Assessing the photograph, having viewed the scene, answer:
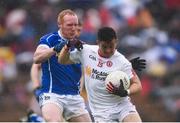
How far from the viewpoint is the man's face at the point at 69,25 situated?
12.7 metres

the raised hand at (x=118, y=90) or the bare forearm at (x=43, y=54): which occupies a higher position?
the bare forearm at (x=43, y=54)

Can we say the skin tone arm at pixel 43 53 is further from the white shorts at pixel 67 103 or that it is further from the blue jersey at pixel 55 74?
the white shorts at pixel 67 103

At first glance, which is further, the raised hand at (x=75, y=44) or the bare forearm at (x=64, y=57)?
the bare forearm at (x=64, y=57)

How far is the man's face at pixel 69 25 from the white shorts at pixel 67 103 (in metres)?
0.97

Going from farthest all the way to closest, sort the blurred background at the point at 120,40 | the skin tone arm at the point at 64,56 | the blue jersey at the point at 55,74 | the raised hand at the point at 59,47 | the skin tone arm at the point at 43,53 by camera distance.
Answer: the blurred background at the point at 120,40 → the blue jersey at the point at 55,74 → the skin tone arm at the point at 43,53 → the raised hand at the point at 59,47 → the skin tone arm at the point at 64,56

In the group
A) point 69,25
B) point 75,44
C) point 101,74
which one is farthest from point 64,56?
point 69,25

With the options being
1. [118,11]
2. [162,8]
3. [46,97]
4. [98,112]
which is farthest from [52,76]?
[162,8]

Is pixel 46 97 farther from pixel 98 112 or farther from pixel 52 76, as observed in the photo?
pixel 98 112

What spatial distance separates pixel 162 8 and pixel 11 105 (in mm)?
5792

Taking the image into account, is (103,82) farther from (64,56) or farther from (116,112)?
(64,56)

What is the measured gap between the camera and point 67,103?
12961mm

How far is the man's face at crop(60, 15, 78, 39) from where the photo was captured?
12.7m

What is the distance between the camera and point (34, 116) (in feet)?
47.4

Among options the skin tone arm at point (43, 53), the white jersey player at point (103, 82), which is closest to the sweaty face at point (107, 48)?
the white jersey player at point (103, 82)
